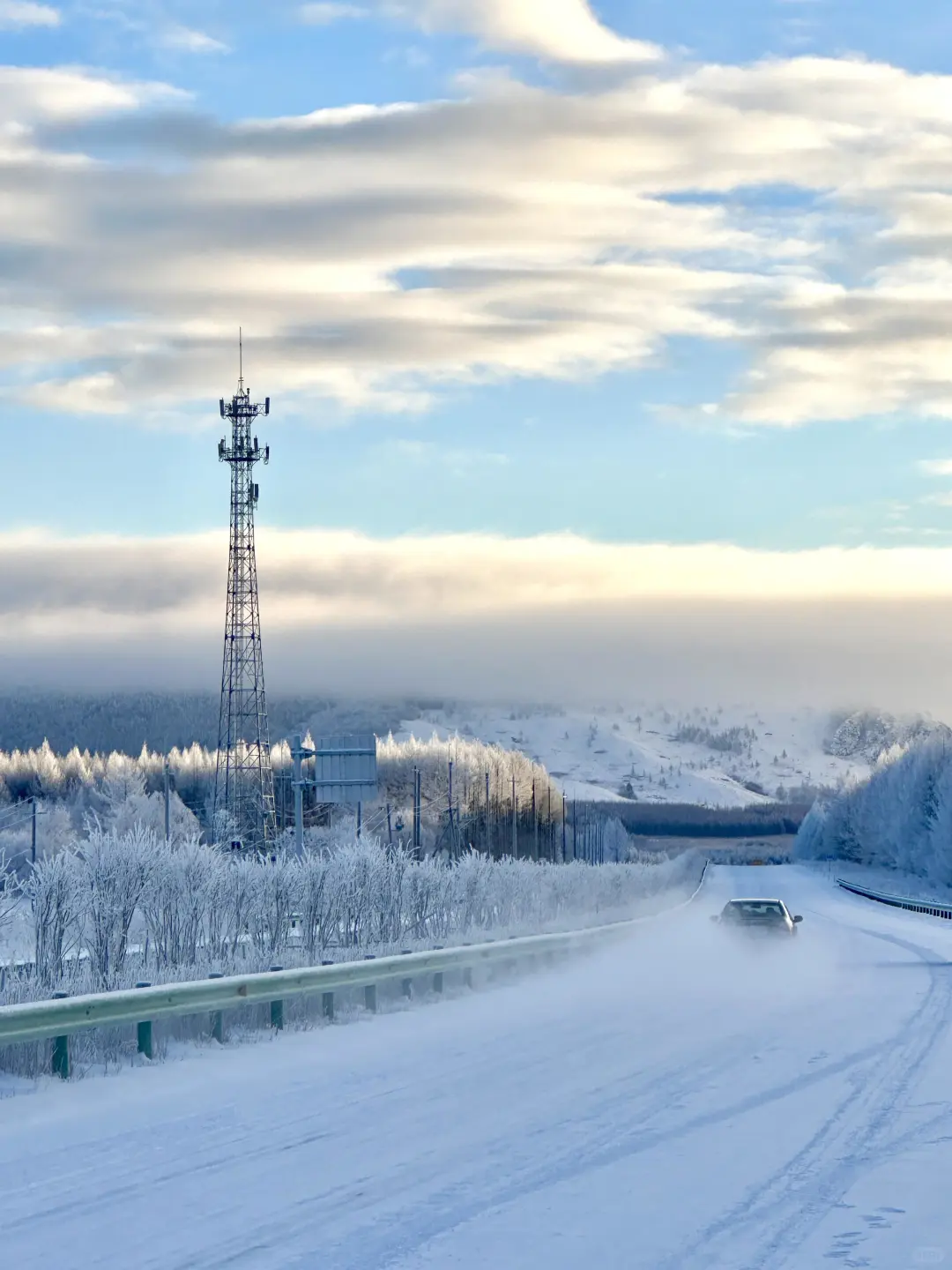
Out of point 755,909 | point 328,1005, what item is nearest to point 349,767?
point 755,909

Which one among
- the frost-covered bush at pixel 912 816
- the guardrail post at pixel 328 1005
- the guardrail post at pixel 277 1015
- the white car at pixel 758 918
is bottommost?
the frost-covered bush at pixel 912 816

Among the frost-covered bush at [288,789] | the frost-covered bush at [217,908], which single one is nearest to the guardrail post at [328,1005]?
the frost-covered bush at [217,908]

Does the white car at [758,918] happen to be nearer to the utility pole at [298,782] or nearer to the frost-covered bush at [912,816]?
the utility pole at [298,782]

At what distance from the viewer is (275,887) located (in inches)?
1038

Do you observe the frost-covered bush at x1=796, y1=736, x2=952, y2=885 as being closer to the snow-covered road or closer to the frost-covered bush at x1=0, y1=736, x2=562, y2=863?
the frost-covered bush at x1=0, y1=736, x2=562, y2=863

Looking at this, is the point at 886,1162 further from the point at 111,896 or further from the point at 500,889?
the point at 500,889

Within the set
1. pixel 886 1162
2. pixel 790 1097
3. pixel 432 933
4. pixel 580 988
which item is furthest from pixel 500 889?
pixel 886 1162

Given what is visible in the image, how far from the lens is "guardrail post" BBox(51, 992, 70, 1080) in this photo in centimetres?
1503

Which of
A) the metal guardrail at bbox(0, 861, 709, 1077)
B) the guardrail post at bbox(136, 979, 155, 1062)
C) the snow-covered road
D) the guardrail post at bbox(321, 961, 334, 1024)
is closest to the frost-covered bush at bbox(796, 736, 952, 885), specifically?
the metal guardrail at bbox(0, 861, 709, 1077)

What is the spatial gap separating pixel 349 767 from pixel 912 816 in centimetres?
8558

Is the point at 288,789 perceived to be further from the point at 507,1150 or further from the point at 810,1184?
the point at 810,1184

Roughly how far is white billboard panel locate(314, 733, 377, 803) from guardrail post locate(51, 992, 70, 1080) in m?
48.1

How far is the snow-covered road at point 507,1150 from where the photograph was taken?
8797 mm

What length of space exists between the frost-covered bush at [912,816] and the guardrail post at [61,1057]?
100 meters
